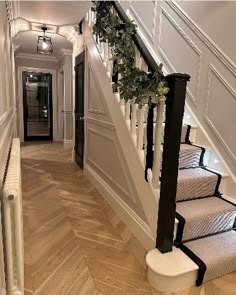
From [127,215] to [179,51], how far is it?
2.02 metres

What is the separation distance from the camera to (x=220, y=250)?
1.84 m


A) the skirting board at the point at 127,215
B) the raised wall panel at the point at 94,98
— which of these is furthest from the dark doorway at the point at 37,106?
the skirting board at the point at 127,215

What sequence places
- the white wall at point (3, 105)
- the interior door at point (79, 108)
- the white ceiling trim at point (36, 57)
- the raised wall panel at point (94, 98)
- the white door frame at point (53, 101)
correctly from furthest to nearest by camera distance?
the white door frame at point (53, 101) < the white ceiling trim at point (36, 57) < the interior door at point (79, 108) < the raised wall panel at point (94, 98) < the white wall at point (3, 105)

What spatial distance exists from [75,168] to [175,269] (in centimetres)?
322

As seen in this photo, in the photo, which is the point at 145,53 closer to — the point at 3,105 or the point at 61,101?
the point at 3,105

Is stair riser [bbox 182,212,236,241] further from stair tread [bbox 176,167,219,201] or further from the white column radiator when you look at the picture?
the white column radiator

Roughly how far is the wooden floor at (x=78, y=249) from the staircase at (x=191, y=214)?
0.13m

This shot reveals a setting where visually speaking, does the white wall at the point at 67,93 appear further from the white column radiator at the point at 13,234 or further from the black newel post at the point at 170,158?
the white column radiator at the point at 13,234

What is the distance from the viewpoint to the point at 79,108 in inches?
179

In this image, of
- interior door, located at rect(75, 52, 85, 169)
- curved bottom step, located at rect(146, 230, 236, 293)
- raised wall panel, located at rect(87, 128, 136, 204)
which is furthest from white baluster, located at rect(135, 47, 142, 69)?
interior door, located at rect(75, 52, 85, 169)

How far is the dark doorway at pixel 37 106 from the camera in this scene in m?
7.27

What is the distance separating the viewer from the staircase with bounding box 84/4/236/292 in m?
1.71

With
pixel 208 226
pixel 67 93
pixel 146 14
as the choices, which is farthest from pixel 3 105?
pixel 67 93

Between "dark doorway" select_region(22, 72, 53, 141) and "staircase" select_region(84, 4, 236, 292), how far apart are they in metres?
5.54
